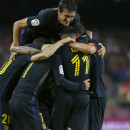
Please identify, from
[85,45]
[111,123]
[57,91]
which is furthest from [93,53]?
[111,123]

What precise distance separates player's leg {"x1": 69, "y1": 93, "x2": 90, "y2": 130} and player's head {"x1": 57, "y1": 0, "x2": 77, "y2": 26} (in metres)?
1.15

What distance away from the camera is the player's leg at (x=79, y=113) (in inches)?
195

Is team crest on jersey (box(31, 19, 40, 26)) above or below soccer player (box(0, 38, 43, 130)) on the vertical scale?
above

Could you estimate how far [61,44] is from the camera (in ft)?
16.4

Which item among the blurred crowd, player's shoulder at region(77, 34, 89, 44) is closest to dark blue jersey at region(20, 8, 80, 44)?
Answer: player's shoulder at region(77, 34, 89, 44)

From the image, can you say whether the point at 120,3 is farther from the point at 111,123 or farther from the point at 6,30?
the point at 111,123

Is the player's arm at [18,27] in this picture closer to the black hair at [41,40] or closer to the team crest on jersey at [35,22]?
the team crest on jersey at [35,22]

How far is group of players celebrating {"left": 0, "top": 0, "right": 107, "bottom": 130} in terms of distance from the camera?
4.64 metres

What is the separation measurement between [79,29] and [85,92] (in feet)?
3.29

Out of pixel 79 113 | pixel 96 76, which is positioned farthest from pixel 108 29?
pixel 79 113

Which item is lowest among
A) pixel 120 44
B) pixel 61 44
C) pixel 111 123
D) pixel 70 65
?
pixel 111 123

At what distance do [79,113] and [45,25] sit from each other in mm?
1509

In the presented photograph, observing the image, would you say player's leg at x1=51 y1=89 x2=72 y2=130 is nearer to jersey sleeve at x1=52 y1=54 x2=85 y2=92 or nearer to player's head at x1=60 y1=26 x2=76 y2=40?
jersey sleeve at x1=52 y1=54 x2=85 y2=92

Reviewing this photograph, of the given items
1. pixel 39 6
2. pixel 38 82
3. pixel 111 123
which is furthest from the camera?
pixel 39 6
